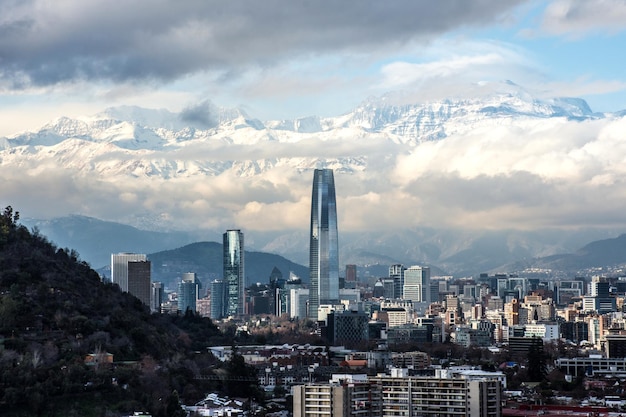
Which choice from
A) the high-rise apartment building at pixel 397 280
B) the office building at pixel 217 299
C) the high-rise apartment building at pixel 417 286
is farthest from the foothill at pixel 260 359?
the high-rise apartment building at pixel 397 280

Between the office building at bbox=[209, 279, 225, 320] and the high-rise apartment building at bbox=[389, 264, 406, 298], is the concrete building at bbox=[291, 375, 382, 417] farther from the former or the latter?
the high-rise apartment building at bbox=[389, 264, 406, 298]

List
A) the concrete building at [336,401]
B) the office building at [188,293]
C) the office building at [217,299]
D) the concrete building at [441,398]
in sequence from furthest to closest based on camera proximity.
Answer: the office building at [188,293] → the office building at [217,299] → the concrete building at [441,398] → the concrete building at [336,401]

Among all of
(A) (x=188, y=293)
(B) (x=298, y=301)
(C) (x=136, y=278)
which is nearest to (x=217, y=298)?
(A) (x=188, y=293)

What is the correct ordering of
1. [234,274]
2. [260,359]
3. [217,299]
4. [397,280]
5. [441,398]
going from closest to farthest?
[441,398] → [260,359] → [217,299] → [234,274] → [397,280]

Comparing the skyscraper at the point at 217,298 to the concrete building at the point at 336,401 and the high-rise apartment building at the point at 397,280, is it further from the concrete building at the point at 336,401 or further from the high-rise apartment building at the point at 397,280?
the concrete building at the point at 336,401

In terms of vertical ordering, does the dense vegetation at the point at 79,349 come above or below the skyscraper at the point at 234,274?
below

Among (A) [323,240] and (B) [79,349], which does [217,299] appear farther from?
(B) [79,349]

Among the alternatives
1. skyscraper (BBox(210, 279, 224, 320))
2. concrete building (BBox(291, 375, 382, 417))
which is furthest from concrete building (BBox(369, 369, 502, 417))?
skyscraper (BBox(210, 279, 224, 320))

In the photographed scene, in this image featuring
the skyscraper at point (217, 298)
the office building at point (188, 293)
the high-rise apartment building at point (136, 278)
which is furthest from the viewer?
the office building at point (188, 293)
